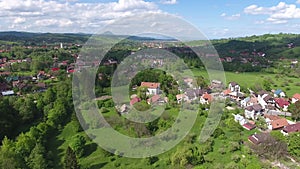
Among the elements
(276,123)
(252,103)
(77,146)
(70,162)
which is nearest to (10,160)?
(70,162)

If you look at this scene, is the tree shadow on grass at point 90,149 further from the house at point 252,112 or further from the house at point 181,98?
the house at point 252,112

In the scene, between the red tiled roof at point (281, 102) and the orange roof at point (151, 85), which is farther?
the orange roof at point (151, 85)

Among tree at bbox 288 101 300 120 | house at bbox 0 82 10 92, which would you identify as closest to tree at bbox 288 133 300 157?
tree at bbox 288 101 300 120

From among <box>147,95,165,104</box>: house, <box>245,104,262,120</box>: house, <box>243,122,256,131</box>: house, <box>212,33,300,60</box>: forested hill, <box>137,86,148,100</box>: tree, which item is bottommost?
<box>243,122,256,131</box>: house

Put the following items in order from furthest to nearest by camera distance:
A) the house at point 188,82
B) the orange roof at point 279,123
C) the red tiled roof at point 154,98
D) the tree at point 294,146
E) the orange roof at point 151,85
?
the house at point 188,82 → the orange roof at point 151,85 → the red tiled roof at point 154,98 → the orange roof at point 279,123 → the tree at point 294,146

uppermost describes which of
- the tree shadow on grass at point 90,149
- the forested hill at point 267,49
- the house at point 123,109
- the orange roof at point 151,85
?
the forested hill at point 267,49

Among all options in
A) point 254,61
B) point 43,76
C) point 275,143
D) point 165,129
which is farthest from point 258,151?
point 254,61

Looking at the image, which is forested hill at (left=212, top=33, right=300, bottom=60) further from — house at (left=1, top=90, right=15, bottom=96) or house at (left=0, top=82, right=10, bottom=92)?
house at (left=1, top=90, right=15, bottom=96)

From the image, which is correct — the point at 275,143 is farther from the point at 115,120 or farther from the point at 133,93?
the point at 133,93

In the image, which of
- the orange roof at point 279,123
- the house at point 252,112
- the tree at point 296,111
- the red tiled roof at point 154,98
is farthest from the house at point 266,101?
the red tiled roof at point 154,98

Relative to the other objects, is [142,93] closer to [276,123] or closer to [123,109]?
[123,109]
